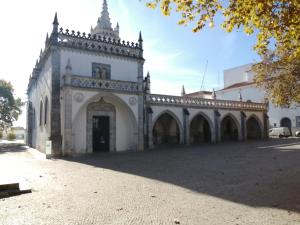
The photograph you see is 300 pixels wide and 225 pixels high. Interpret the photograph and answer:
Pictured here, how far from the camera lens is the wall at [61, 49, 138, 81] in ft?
66.2

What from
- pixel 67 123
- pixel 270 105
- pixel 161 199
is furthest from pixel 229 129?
pixel 161 199

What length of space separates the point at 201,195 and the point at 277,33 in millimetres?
4331

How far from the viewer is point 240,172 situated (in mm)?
10031

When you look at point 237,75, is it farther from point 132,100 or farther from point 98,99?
point 98,99

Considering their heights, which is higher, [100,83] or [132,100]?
[100,83]

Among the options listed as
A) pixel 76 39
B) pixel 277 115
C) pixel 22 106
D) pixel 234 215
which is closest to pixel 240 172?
pixel 234 215

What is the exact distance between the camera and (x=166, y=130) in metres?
29.1

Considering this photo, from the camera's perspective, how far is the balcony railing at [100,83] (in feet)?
61.0

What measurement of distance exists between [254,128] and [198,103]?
1075 centimetres

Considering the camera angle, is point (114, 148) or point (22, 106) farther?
point (22, 106)

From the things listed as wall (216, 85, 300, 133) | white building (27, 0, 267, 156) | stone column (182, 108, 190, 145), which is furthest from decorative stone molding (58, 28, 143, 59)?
wall (216, 85, 300, 133)

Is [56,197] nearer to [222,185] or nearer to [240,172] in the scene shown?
[222,185]

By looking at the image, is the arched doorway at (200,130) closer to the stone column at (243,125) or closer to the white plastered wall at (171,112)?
the stone column at (243,125)

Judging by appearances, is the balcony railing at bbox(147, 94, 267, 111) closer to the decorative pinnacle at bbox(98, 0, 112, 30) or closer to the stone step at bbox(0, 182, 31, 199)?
the stone step at bbox(0, 182, 31, 199)
